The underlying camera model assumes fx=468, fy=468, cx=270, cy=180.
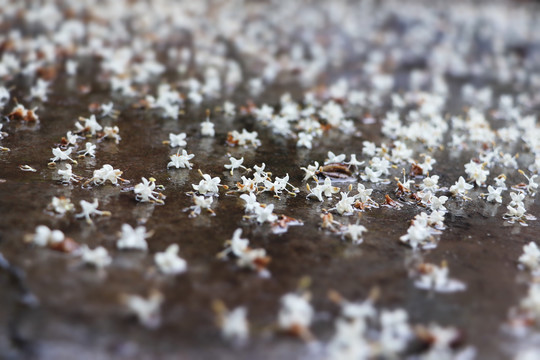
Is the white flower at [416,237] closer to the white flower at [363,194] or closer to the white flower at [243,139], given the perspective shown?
the white flower at [363,194]

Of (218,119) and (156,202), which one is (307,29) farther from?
(156,202)

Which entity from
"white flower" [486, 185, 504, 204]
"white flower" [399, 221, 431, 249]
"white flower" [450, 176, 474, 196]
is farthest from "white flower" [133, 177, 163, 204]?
"white flower" [486, 185, 504, 204]

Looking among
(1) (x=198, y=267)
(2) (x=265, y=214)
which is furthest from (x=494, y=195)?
(1) (x=198, y=267)

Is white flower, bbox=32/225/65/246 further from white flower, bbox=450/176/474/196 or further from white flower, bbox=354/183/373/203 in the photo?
white flower, bbox=450/176/474/196

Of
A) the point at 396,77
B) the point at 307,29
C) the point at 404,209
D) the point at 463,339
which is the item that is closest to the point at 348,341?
the point at 463,339

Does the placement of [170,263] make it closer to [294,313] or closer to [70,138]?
[294,313]
